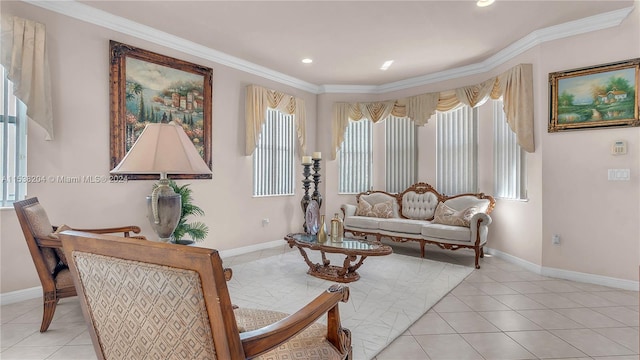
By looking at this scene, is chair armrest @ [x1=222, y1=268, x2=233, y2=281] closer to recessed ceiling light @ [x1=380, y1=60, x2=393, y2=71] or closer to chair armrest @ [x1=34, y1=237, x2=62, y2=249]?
chair armrest @ [x1=34, y1=237, x2=62, y2=249]

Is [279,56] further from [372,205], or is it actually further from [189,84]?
[372,205]

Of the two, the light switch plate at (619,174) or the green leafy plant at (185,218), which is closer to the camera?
the light switch plate at (619,174)

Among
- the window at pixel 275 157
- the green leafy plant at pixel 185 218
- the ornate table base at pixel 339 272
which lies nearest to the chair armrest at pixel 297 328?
the ornate table base at pixel 339 272

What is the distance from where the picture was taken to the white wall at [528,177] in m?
3.14

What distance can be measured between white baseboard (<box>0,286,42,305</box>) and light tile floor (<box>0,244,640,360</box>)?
0.27ft

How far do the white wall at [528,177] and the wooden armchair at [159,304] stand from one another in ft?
8.89

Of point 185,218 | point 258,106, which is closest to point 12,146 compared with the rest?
point 185,218

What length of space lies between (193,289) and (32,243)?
7.20 feet

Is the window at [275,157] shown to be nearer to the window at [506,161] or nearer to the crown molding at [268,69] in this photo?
the crown molding at [268,69]

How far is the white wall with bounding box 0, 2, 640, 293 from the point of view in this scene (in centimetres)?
314

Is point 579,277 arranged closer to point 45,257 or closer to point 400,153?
point 400,153

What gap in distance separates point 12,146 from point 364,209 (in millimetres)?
4475

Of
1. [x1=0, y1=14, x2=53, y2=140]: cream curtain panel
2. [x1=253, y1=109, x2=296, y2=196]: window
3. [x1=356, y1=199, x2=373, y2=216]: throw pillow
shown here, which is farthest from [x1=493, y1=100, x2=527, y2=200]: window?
[x1=0, y1=14, x2=53, y2=140]: cream curtain panel

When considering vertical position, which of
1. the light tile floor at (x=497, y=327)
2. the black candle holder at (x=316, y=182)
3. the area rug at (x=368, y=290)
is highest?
the black candle holder at (x=316, y=182)
